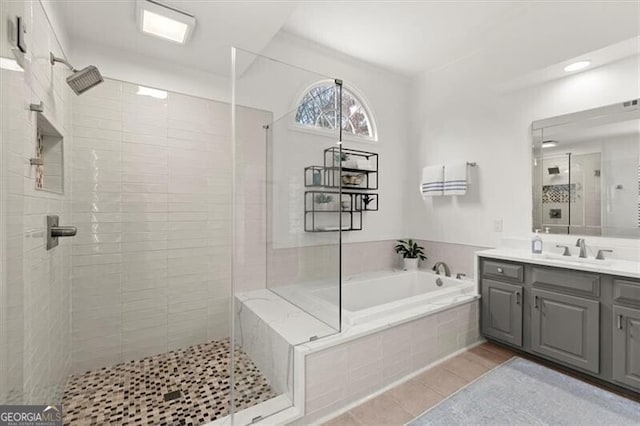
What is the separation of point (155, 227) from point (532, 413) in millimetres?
2986

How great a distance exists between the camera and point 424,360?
2.25m

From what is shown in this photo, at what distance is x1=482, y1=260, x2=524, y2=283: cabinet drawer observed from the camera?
237 centimetres

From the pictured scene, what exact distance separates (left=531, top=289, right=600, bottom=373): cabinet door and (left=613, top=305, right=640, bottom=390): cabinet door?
89 mm

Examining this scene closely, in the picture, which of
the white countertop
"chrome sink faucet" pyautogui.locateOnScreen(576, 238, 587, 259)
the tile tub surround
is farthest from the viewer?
"chrome sink faucet" pyautogui.locateOnScreen(576, 238, 587, 259)

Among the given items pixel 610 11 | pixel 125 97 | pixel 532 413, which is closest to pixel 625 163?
pixel 610 11

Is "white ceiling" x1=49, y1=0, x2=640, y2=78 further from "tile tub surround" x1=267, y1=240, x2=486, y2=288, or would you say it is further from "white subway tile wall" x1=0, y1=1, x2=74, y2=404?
"tile tub surround" x1=267, y1=240, x2=486, y2=288

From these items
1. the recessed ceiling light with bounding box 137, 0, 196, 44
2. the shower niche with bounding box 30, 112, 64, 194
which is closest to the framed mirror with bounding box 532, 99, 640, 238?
the recessed ceiling light with bounding box 137, 0, 196, 44

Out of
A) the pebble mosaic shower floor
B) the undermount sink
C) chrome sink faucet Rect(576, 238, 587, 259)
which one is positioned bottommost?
the pebble mosaic shower floor

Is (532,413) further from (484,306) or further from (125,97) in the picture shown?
(125,97)

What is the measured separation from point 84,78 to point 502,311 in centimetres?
344

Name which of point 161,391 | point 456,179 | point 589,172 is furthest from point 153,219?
point 589,172

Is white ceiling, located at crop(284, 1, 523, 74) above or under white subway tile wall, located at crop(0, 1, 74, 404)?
above

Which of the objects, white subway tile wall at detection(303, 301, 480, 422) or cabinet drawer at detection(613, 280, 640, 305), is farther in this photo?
cabinet drawer at detection(613, 280, 640, 305)

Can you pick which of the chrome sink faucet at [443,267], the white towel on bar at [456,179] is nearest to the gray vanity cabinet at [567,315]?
the chrome sink faucet at [443,267]
